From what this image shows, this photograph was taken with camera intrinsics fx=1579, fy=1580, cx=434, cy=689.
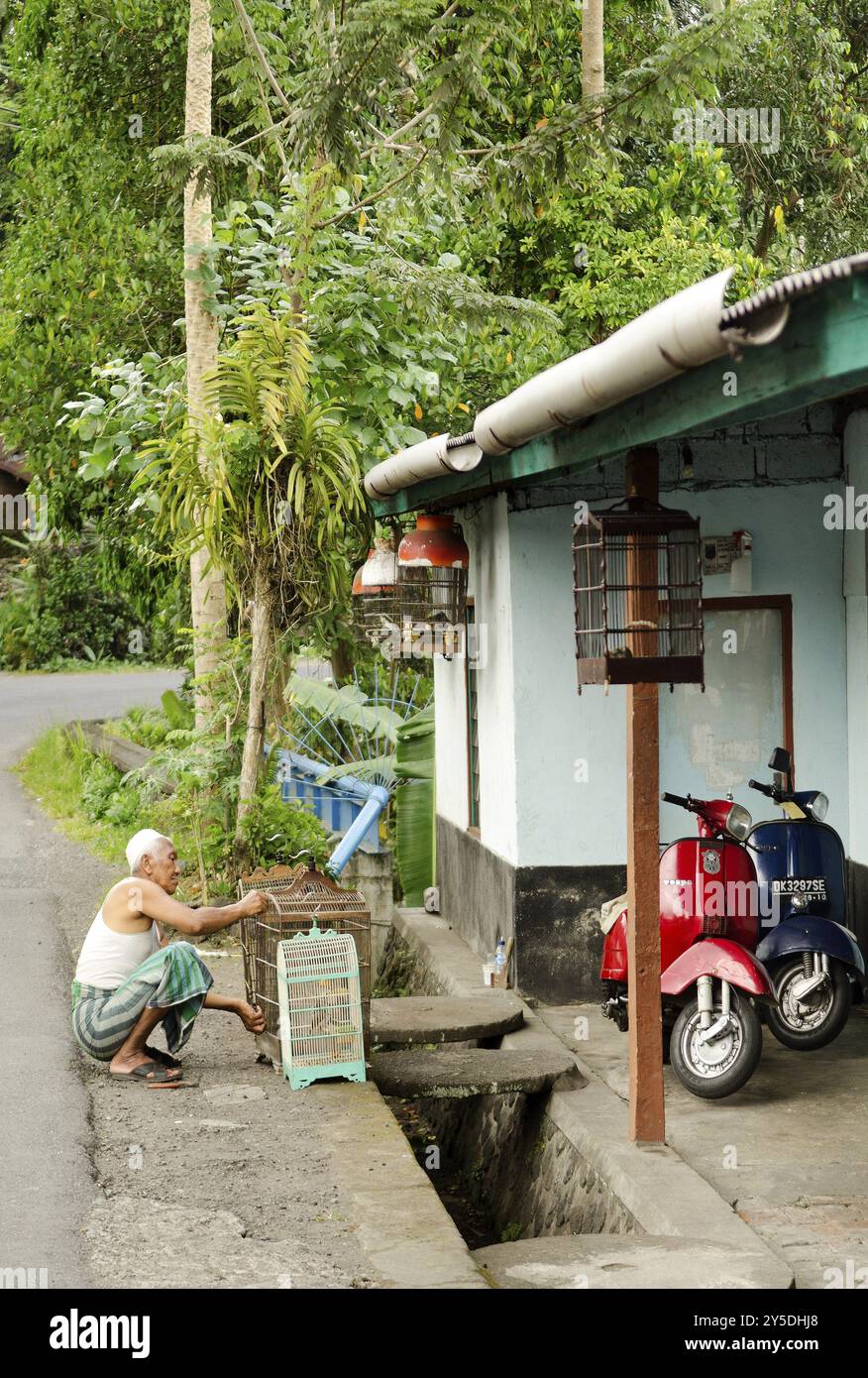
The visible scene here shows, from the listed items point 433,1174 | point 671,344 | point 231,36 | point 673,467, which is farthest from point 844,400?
point 231,36

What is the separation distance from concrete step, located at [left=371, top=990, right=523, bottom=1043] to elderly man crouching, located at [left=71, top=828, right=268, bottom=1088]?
0.88m

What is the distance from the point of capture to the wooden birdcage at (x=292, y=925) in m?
7.33

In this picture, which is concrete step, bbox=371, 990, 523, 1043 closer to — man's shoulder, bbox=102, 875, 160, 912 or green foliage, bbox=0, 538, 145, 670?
man's shoulder, bbox=102, 875, 160, 912

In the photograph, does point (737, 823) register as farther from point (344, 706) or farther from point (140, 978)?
point (344, 706)

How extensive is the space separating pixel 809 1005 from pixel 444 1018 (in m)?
1.95

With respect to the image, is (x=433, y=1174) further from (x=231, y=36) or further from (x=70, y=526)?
(x=70, y=526)

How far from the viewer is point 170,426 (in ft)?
37.7

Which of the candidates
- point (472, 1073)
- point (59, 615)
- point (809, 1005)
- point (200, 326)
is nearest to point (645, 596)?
point (809, 1005)

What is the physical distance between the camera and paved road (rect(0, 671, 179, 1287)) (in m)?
5.33

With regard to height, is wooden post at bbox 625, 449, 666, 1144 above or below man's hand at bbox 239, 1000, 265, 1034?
above

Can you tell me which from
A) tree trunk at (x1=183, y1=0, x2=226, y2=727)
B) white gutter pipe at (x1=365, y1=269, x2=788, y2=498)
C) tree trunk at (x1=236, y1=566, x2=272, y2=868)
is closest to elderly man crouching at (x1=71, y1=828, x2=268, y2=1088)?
white gutter pipe at (x1=365, y1=269, x2=788, y2=498)

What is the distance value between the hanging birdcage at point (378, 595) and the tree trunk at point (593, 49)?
590 cm

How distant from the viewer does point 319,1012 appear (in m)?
7.18
